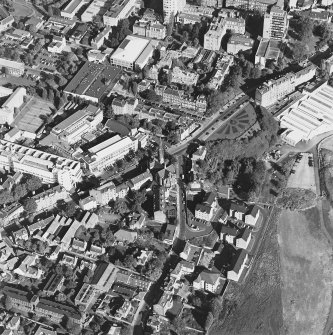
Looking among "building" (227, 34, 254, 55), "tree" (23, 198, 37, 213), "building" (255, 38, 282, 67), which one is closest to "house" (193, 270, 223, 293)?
"tree" (23, 198, 37, 213)

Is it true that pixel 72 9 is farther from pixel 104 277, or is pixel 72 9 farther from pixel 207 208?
pixel 104 277

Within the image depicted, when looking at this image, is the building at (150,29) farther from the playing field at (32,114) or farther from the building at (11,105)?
the building at (11,105)

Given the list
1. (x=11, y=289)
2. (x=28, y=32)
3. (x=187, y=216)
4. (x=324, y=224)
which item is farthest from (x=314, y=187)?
(x=28, y=32)

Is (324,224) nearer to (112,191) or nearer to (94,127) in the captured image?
(112,191)

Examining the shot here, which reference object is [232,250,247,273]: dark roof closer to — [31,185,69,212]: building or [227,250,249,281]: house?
[227,250,249,281]: house

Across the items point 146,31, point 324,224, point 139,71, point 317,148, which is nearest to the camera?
point 324,224

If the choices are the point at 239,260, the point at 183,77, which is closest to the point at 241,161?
the point at 239,260

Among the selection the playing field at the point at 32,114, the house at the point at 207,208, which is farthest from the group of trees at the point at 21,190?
the house at the point at 207,208
